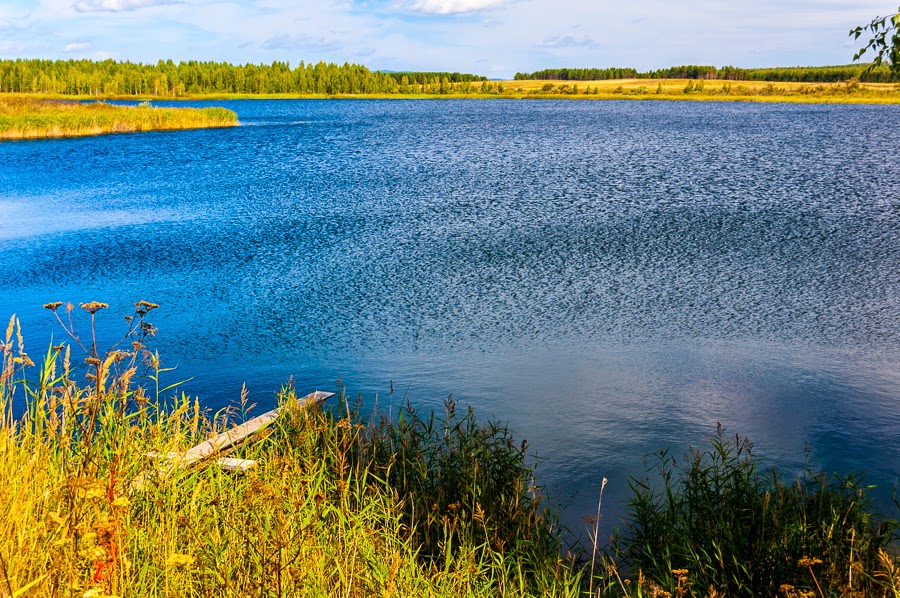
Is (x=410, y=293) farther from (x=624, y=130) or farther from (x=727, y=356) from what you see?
(x=624, y=130)

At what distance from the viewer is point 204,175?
3162 centimetres

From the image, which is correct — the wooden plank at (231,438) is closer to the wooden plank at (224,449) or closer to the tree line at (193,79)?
the wooden plank at (224,449)

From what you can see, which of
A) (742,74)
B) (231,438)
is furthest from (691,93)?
(231,438)

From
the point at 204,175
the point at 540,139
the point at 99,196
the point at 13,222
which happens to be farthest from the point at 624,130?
the point at 13,222

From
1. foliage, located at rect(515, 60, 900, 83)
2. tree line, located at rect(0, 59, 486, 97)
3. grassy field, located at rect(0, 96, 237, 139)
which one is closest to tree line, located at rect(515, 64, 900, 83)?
foliage, located at rect(515, 60, 900, 83)

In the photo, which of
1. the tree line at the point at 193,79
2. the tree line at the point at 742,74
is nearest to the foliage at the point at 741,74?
the tree line at the point at 742,74

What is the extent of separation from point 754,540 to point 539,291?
8352mm

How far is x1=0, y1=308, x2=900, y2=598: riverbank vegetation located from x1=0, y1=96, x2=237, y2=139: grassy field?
51.0 metres

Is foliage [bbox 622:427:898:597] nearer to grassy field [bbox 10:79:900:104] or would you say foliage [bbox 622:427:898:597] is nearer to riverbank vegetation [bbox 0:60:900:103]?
grassy field [bbox 10:79:900:104]

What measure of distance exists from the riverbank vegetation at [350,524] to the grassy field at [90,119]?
5096 centimetres

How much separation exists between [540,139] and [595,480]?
142ft

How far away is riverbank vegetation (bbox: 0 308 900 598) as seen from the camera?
3.54 m

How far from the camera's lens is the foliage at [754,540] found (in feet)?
15.8

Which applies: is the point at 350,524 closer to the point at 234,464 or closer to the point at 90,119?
the point at 234,464
